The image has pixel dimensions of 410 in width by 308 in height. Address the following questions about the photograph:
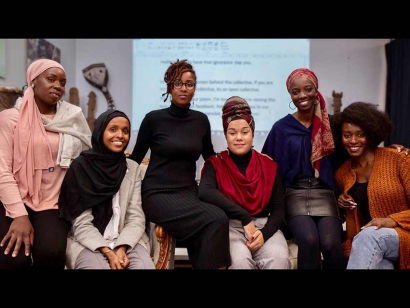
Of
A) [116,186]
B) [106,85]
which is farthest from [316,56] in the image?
[116,186]

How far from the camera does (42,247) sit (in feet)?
6.34

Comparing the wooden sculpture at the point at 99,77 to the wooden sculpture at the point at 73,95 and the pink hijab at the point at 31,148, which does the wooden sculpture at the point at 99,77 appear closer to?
the wooden sculpture at the point at 73,95

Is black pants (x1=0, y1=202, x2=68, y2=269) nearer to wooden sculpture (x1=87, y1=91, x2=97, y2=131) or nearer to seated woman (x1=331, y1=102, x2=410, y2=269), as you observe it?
seated woman (x1=331, y1=102, x2=410, y2=269)

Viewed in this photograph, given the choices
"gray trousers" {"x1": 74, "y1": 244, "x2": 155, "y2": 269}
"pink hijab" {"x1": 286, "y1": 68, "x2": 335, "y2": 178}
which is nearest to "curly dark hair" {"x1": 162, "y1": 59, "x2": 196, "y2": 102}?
"pink hijab" {"x1": 286, "y1": 68, "x2": 335, "y2": 178}

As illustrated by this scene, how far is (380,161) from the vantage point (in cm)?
221

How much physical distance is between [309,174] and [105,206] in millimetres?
1115

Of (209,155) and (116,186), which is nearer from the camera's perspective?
(116,186)

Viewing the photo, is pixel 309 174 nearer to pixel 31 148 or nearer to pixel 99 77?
pixel 31 148

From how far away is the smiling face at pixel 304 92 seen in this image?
231 centimetres

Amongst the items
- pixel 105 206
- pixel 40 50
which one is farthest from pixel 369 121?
pixel 40 50

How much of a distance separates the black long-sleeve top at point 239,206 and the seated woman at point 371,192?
0.35 meters
